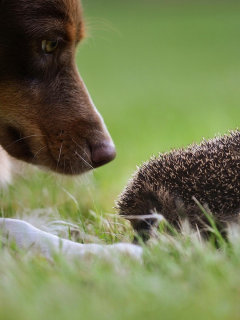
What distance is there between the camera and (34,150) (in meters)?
4.20

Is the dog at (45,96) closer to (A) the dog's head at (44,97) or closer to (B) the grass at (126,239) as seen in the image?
(A) the dog's head at (44,97)

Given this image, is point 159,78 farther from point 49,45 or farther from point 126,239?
point 126,239

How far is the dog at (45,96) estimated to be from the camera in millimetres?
4016

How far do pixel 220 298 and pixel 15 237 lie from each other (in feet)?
5.02

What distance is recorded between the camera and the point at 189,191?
356cm

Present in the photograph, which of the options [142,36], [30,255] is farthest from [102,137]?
[142,36]

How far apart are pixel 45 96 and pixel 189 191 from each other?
4.58ft

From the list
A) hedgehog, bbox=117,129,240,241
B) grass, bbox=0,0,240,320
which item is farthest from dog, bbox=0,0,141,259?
hedgehog, bbox=117,129,240,241

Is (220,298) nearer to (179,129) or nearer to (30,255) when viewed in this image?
(30,255)

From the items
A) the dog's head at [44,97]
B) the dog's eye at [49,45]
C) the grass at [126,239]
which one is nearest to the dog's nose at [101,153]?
the dog's head at [44,97]

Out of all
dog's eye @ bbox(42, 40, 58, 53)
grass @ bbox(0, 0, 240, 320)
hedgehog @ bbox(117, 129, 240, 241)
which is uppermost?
dog's eye @ bbox(42, 40, 58, 53)

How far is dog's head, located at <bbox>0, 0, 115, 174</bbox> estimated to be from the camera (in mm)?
4016

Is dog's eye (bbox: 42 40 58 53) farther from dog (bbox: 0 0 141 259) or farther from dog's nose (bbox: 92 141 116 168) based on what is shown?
dog's nose (bbox: 92 141 116 168)

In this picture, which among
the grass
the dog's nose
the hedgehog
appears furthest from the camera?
the dog's nose
